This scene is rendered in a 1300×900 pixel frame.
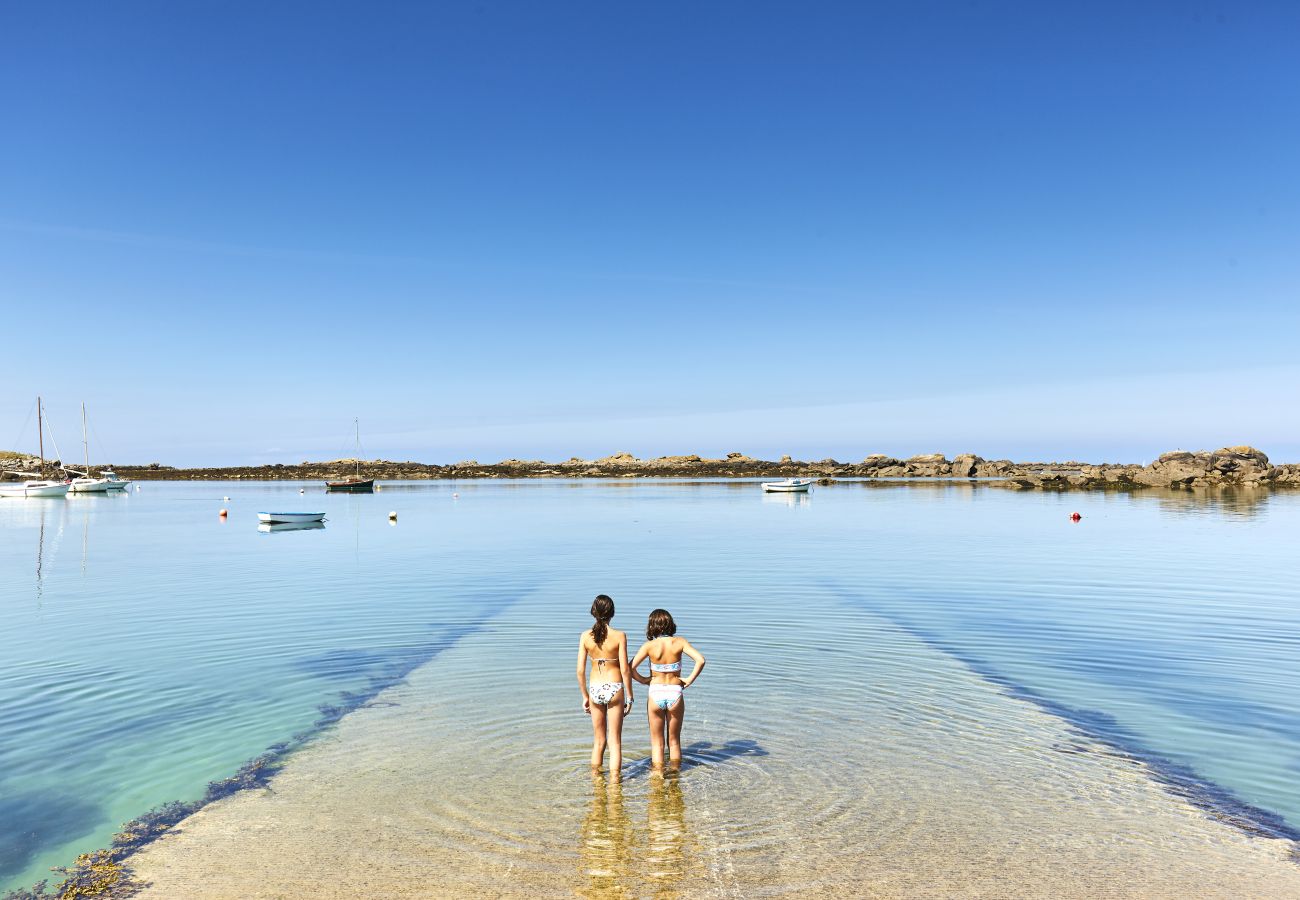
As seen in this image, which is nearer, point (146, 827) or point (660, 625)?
point (146, 827)

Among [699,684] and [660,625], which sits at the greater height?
[660,625]

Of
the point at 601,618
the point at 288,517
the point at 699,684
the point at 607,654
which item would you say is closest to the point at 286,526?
the point at 288,517

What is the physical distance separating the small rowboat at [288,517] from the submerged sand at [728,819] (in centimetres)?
5131

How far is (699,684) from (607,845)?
750cm

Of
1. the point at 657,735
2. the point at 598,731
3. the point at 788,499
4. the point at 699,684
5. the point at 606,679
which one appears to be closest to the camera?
the point at 606,679

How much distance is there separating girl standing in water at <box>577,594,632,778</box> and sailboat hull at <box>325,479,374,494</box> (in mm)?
119463

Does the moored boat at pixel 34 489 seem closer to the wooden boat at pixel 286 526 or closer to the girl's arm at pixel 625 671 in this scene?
the wooden boat at pixel 286 526

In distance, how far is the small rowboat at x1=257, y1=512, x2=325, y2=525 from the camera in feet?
198

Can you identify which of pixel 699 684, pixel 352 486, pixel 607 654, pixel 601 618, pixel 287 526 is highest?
pixel 601 618

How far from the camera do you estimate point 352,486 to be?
410 feet

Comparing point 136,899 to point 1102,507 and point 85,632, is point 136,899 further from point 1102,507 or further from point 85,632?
point 1102,507

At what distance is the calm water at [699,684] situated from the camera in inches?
399

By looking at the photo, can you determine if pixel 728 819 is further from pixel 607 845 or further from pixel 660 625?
pixel 660 625

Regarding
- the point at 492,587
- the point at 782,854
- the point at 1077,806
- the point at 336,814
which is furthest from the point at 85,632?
the point at 1077,806
